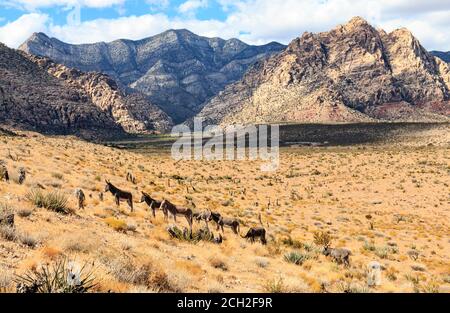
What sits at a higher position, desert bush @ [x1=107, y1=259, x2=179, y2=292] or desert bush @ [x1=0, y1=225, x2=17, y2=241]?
desert bush @ [x1=0, y1=225, x2=17, y2=241]

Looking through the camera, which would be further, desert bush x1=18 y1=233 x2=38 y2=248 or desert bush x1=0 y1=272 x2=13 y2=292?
desert bush x1=18 y1=233 x2=38 y2=248

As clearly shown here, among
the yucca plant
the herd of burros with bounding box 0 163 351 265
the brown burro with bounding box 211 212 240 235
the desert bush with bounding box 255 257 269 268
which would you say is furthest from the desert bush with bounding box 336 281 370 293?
the yucca plant

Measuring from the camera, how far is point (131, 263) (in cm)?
880

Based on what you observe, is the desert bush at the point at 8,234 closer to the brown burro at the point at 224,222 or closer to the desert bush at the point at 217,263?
the desert bush at the point at 217,263

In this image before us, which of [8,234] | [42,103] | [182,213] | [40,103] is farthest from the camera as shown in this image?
[42,103]

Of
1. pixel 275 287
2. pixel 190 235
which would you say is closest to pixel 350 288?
pixel 275 287

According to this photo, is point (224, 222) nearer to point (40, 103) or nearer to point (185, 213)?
point (185, 213)

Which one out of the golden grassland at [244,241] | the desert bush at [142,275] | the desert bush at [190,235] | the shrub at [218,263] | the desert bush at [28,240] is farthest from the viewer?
the desert bush at [190,235]

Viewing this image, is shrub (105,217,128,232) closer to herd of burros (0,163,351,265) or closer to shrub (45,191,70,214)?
shrub (45,191,70,214)

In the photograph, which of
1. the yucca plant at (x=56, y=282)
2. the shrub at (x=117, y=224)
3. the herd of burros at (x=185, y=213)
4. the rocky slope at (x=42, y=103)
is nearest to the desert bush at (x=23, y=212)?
the shrub at (x=117, y=224)

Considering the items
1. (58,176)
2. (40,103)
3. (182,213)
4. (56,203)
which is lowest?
(182,213)

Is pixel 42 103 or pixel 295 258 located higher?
pixel 42 103
